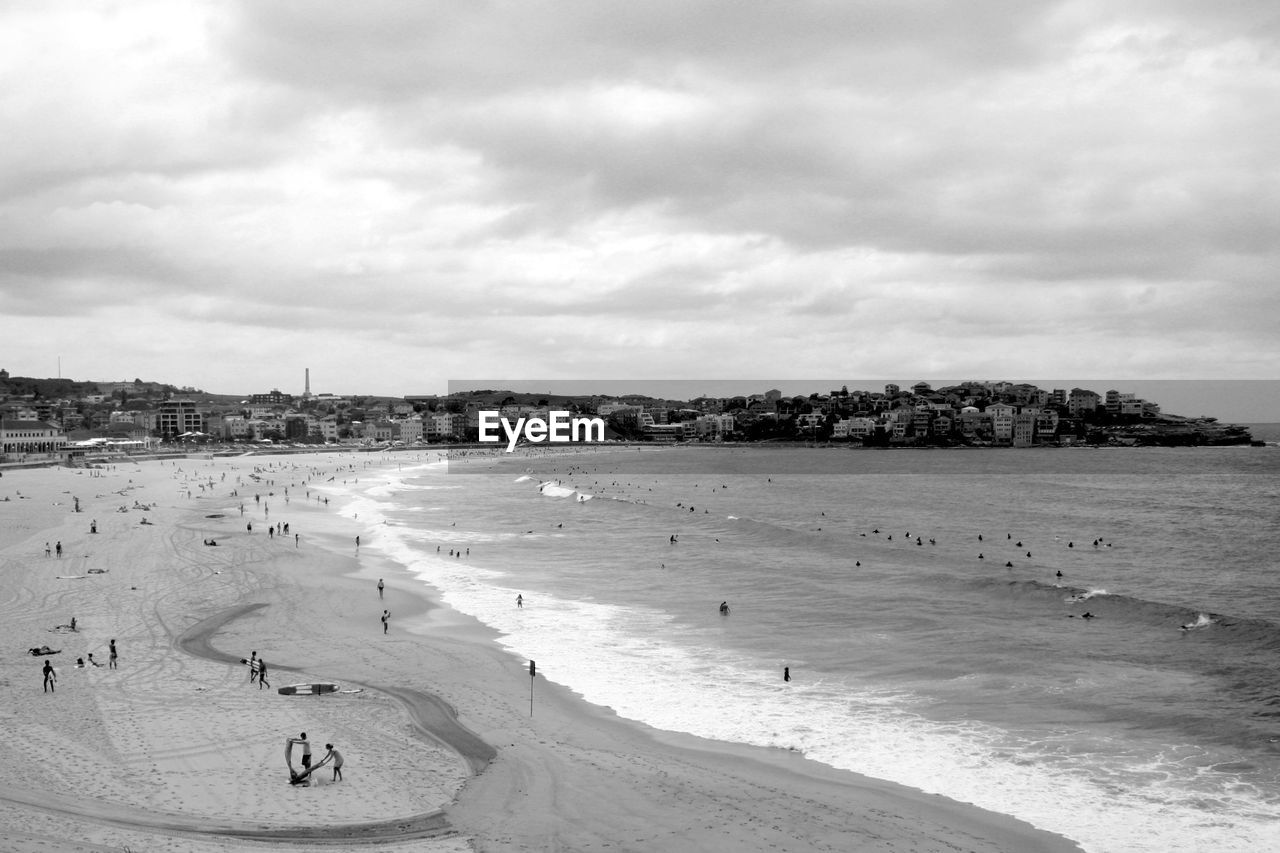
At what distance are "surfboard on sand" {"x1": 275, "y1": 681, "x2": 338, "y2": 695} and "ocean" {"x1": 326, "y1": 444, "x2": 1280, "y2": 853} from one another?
16.5 ft

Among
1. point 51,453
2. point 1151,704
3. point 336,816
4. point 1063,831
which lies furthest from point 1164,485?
point 51,453

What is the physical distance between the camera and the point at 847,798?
14656mm

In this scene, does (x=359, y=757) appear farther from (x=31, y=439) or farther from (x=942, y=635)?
(x=31, y=439)

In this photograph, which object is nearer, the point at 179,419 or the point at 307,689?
the point at 307,689

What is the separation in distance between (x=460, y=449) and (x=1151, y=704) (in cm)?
17083

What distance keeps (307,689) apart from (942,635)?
55.2 feet

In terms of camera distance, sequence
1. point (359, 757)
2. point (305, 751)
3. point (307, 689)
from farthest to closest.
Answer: point (307, 689)
point (359, 757)
point (305, 751)

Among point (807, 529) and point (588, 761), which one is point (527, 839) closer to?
point (588, 761)

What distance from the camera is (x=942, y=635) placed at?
2580 cm

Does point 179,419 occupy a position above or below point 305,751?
above

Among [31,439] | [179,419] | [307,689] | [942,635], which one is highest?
[179,419]

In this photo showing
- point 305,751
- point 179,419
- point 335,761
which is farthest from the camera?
point 179,419

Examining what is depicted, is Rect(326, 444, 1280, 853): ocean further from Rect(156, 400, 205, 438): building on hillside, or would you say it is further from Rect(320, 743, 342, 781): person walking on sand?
Rect(156, 400, 205, 438): building on hillside

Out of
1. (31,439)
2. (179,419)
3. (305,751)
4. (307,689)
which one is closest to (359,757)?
(305,751)
